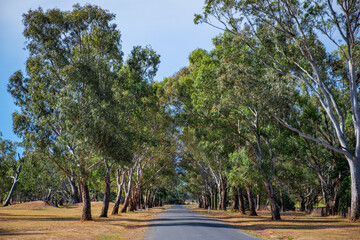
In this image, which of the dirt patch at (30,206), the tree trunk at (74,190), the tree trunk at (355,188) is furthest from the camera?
the tree trunk at (74,190)

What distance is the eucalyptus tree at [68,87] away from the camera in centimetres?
2403

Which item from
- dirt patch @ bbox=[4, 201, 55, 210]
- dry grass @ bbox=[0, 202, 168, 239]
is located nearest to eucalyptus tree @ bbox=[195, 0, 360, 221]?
dry grass @ bbox=[0, 202, 168, 239]

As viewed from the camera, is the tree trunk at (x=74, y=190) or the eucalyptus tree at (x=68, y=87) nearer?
the eucalyptus tree at (x=68, y=87)

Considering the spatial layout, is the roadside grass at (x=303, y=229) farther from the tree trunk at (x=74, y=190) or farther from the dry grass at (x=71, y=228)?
the tree trunk at (x=74, y=190)

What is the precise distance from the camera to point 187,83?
32750 mm

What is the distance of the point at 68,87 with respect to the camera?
78.3 feet

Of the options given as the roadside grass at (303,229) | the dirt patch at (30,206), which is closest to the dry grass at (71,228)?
the roadside grass at (303,229)

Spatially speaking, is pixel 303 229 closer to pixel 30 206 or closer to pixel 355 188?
pixel 355 188

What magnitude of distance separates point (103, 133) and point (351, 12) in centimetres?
1992

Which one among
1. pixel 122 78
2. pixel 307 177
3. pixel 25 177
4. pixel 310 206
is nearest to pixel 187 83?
pixel 122 78

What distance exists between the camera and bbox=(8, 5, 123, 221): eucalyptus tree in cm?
2403

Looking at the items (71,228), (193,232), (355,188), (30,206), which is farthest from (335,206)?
(30,206)

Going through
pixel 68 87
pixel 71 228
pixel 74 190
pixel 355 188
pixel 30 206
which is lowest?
pixel 30 206

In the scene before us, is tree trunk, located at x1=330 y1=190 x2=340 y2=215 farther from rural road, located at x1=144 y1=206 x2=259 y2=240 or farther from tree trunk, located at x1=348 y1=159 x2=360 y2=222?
rural road, located at x1=144 y1=206 x2=259 y2=240
